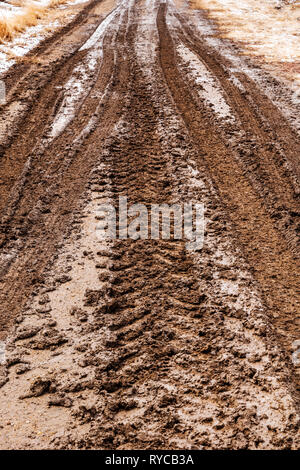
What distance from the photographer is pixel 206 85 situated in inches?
320

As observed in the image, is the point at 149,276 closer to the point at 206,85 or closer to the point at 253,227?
the point at 253,227

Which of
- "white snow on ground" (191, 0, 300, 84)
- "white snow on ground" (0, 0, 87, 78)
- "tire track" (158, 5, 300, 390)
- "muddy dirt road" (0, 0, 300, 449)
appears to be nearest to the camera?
"muddy dirt road" (0, 0, 300, 449)

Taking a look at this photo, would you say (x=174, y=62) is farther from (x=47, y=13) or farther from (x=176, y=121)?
(x=47, y=13)

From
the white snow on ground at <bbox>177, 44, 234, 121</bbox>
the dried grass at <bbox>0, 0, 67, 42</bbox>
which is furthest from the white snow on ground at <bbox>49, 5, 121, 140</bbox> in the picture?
the dried grass at <bbox>0, 0, 67, 42</bbox>

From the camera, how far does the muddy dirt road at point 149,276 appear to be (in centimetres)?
259

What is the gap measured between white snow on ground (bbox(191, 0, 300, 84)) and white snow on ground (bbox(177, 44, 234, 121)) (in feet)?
6.53

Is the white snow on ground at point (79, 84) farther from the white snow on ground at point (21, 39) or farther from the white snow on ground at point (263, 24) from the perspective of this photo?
the white snow on ground at point (263, 24)

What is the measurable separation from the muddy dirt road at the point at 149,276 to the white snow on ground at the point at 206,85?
52 mm

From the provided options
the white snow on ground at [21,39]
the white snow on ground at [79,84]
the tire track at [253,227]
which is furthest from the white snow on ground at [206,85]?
the white snow on ground at [21,39]

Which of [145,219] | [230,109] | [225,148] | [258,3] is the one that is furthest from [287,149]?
[258,3]

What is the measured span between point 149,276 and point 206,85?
223 inches

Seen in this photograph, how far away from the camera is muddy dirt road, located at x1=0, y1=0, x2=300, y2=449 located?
8.48 ft

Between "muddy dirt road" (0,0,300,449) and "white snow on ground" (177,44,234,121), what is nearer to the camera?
"muddy dirt road" (0,0,300,449)

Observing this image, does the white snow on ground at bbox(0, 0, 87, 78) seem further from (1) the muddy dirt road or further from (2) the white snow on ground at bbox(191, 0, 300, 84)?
(2) the white snow on ground at bbox(191, 0, 300, 84)
